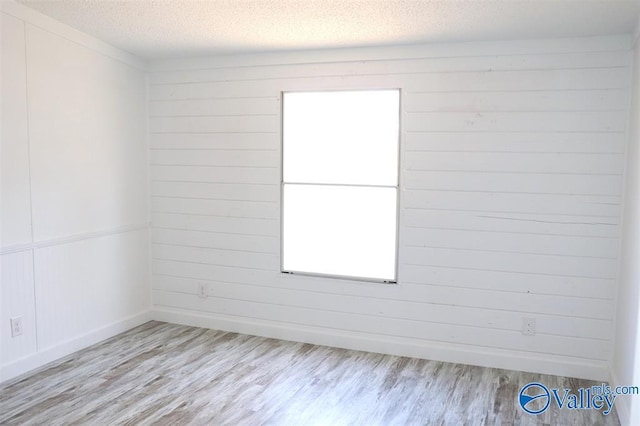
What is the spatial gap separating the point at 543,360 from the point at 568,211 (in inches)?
43.3

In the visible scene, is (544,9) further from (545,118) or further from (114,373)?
(114,373)

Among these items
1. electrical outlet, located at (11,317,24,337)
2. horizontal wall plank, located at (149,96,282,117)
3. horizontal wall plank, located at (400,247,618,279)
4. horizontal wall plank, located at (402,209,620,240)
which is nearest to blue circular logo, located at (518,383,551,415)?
horizontal wall plank, located at (400,247,618,279)

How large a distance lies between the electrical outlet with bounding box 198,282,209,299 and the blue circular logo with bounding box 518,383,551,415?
2743mm

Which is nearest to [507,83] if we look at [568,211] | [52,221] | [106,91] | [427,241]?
[568,211]

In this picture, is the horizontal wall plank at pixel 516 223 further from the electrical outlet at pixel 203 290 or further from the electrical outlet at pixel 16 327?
the electrical outlet at pixel 16 327

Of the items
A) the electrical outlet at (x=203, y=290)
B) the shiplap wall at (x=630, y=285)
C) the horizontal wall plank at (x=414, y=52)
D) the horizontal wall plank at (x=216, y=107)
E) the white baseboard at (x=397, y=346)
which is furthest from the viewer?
the electrical outlet at (x=203, y=290)

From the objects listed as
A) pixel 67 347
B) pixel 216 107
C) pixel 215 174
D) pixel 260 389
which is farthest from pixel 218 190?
pixel 260 389

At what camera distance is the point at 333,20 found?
333 cm

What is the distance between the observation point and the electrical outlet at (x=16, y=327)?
11.2ft

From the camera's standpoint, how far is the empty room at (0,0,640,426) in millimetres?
3227

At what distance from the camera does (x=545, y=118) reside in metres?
3.62

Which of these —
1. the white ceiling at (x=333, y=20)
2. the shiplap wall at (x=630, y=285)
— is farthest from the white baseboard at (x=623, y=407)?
the white ceiling at (x=333, y=20)

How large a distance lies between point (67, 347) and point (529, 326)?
137 inches

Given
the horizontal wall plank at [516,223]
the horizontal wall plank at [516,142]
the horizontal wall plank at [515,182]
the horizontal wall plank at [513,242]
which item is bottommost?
the horizontal wall plank at [513,242]
